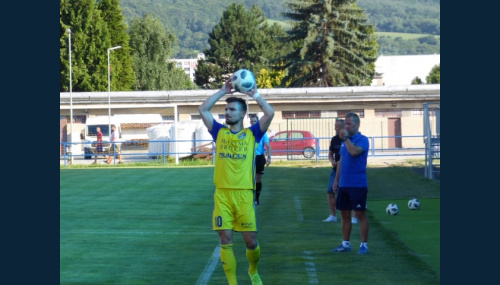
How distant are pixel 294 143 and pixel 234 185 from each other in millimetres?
31532

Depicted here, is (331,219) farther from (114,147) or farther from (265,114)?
(114,147)

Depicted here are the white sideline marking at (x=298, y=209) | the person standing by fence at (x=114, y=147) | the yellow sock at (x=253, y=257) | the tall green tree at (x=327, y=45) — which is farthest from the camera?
the tall green tree at (x=327, y=45)

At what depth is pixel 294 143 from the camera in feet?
130

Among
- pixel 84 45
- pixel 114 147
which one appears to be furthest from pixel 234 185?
pixel 84 45

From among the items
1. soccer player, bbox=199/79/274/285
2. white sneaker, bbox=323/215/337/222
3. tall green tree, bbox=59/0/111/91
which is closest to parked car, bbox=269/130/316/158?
white sneaker, bbox=323/215/337/222

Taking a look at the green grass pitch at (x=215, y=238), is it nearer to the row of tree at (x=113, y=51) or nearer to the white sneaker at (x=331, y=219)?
the white sneaker at (x=331, y=219)

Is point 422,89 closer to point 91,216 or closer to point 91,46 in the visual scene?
point 91,46

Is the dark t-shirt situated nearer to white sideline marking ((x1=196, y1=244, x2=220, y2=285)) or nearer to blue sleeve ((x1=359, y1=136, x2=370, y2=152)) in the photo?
blue sleeve ((x1=359, y1=136, x2=370, y2=152))

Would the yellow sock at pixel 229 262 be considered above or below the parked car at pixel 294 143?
below

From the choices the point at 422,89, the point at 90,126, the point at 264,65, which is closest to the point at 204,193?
the point at 90,126

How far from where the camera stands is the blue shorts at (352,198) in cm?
1073

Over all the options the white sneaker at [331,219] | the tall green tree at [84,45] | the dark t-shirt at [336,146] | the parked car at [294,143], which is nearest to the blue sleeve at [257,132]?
the dark t-shirt at [336,146]

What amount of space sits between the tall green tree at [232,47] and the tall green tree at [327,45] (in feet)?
76.7

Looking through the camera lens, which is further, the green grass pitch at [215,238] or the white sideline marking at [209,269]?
the green grass pitch at [215,238]
